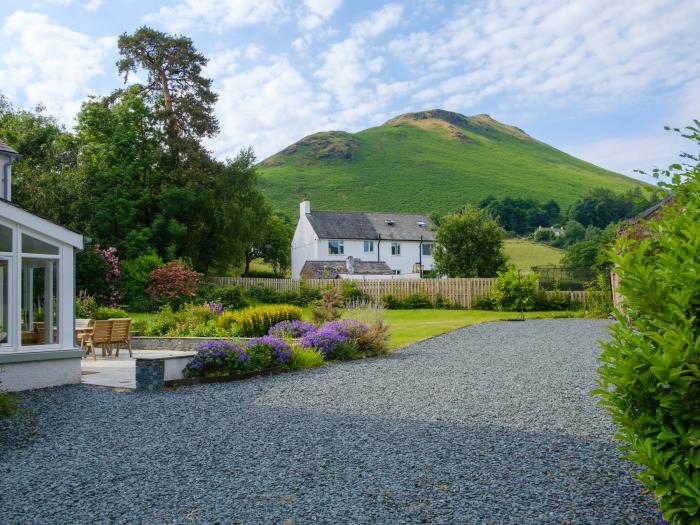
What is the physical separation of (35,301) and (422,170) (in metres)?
103

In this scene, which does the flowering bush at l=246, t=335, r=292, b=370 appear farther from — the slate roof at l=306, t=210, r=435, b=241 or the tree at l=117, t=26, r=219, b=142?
the slate roof at l=306, t=210, r=435, b=241

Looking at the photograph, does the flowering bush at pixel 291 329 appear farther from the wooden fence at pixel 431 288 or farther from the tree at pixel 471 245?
Result: the tree at pixel 471 245

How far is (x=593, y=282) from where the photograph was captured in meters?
28.4

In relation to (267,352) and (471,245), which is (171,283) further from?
(471,245)

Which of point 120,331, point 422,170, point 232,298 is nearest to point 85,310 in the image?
point 232,298

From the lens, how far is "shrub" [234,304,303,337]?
1518 cm

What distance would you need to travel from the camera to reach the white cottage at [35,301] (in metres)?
9.58

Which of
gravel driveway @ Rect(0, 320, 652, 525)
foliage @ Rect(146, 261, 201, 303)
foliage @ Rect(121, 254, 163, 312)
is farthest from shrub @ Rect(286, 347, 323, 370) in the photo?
foliage @ Rect(121, 254, 163, 312)

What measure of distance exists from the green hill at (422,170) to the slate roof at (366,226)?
31.2m

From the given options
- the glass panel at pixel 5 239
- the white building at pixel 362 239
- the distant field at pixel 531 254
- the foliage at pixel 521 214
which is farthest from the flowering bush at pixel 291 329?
the foliage at pixel 521 214

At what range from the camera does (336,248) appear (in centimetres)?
5334

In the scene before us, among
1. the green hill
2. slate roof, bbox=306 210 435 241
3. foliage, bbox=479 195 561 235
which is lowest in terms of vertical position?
slate roof, bbox=306 210 435 241

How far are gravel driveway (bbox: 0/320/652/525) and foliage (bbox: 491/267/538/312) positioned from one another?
59.3 feet

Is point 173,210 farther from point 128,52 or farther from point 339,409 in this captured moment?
point 339,409
